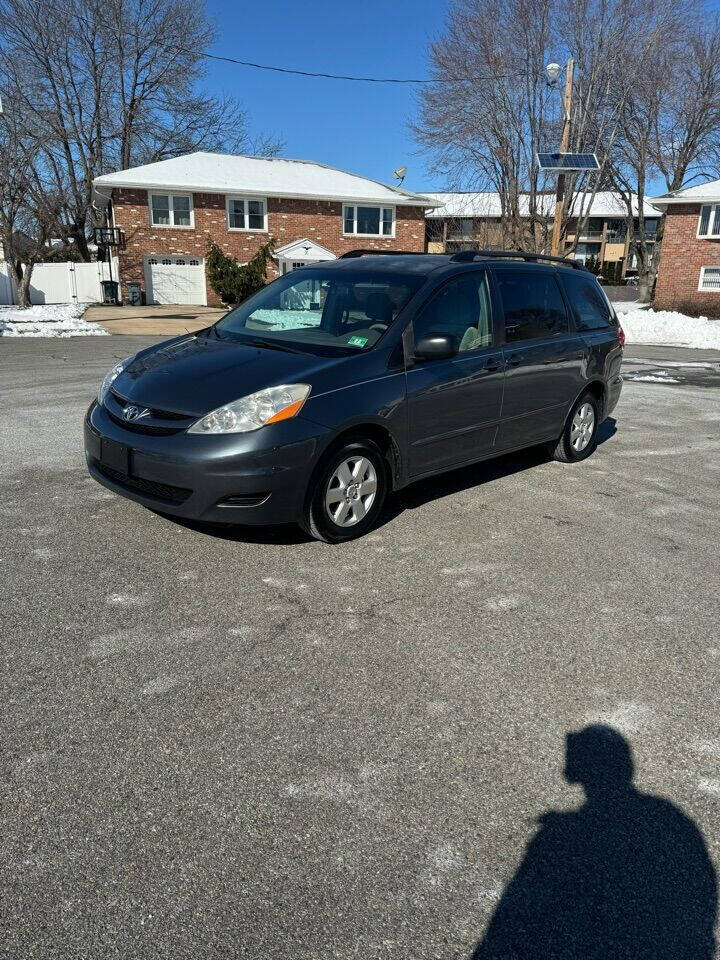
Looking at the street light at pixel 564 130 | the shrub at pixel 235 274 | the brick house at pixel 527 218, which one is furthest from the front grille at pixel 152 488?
the brick house at pixel 527 218

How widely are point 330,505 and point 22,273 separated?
32.9 metres

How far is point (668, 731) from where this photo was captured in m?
2.91

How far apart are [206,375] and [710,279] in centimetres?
3221

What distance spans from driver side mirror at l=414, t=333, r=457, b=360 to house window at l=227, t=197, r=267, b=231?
30573 mm

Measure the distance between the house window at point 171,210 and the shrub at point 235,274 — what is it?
245 cm

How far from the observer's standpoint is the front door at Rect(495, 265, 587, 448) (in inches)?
227

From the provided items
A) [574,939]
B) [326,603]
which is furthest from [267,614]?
[574,939]

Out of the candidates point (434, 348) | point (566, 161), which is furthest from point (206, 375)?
point (566, 161)

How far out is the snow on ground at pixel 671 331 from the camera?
20766 mm

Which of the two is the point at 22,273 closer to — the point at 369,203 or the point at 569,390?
the point at 369,203

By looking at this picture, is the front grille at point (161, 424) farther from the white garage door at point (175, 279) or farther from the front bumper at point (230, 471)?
the white garage door at point (175, 279)

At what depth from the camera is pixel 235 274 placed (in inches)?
1207

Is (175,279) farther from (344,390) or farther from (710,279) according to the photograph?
(344,390)

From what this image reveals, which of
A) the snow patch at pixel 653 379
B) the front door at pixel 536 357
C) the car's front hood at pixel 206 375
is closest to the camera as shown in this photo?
the car's front hood at pixel 206 375
